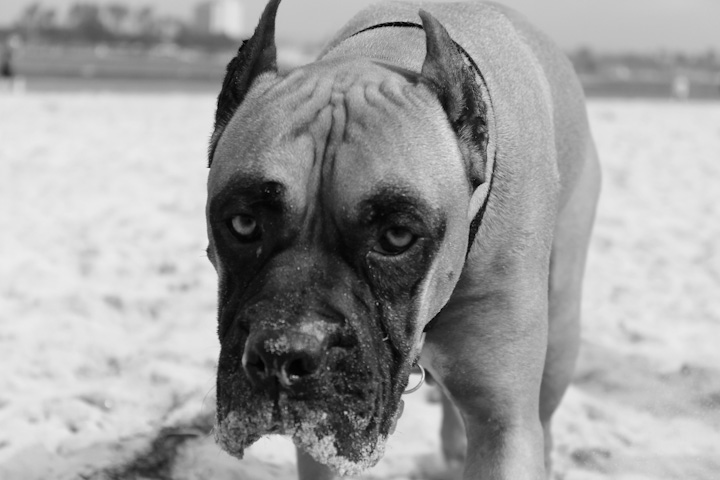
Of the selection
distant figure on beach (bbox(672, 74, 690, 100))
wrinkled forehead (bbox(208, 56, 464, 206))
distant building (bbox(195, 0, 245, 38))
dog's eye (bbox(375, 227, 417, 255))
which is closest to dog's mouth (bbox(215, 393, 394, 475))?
dog's eye (bbox(375, 227, 417, 255))

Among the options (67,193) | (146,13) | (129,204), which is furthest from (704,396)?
(146,13)

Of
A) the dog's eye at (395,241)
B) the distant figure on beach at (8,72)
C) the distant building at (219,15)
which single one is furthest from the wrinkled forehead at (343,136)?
the distant building at (219,15)

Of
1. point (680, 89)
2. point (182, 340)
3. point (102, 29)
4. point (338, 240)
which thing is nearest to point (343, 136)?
point (338, 240)

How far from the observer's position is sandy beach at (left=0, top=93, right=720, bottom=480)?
3.62 m

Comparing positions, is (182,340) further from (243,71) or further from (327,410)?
(327,410)

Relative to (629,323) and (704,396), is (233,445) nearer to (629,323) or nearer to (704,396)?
(704,396)

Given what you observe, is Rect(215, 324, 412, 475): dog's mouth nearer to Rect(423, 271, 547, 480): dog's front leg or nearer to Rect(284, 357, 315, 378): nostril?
Rect(284, 357, 315, 378): nostril

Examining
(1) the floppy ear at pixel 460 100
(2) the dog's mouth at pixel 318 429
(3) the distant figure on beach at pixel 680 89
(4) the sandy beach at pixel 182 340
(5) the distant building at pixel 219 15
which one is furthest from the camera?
(5) the distant building at pixel 219 15

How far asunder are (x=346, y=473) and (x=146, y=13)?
313 ft

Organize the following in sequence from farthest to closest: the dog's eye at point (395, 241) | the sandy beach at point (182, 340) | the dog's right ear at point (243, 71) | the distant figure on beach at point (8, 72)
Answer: the distant figure on beach at point (8, 72)
the sandy beach at point (182, 340)
the dog's right ear at point (243, 71)
the dog's eye at point (395, 241)

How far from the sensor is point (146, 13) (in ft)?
304

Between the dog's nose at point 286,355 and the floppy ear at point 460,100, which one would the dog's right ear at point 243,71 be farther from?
the dog's nose at point 286,355

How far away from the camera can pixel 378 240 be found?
85.9 inches

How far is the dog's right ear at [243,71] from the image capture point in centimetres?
253
